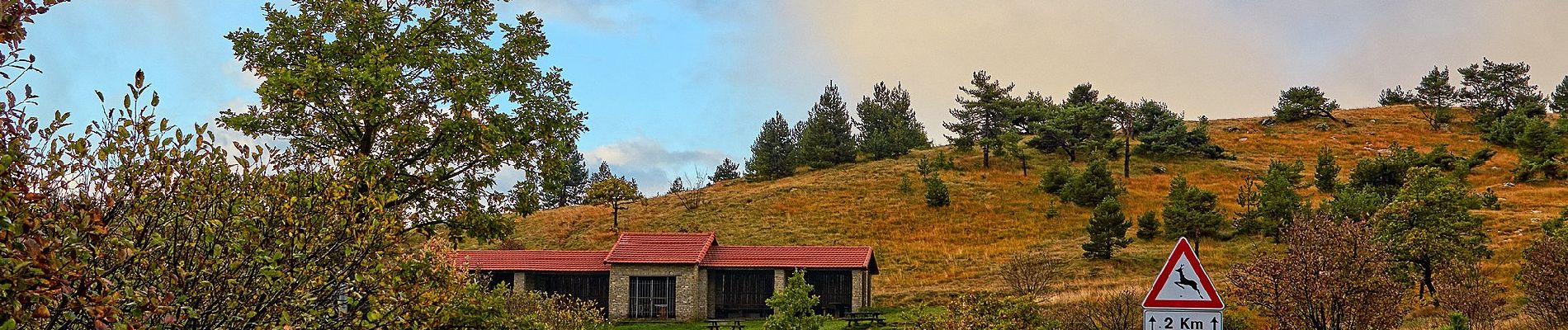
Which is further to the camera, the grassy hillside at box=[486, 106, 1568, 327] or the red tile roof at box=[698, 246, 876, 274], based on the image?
the grassy hillside at box=[486, 106, 1568, 327]

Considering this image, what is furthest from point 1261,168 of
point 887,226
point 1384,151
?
point 887,226

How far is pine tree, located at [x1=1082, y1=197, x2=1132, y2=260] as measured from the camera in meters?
51.9

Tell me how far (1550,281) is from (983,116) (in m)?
66.1

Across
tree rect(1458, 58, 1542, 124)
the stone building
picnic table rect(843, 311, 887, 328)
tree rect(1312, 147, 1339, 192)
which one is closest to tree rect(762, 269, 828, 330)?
picnic table rect(843, 311, 887, 328)

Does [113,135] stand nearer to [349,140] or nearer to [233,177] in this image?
[233,177]

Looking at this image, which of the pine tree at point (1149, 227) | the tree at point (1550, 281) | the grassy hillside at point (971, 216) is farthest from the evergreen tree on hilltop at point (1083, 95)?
the tree at point (1550, 281)

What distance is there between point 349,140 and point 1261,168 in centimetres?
8008

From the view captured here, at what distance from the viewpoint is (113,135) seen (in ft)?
20.7

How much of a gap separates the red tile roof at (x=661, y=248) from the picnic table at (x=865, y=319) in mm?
7454

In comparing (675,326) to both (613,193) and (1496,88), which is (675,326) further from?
(1496,88)

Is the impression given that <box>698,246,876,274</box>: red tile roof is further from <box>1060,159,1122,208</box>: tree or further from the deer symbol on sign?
the deer symbol on sign

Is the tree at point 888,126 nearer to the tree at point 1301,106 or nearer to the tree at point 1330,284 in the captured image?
the tree at point 1301,106

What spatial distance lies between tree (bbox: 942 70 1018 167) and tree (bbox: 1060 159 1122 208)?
59.2ft

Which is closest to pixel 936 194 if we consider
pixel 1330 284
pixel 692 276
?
pixel 692 276
